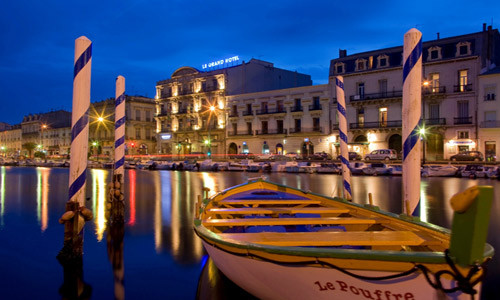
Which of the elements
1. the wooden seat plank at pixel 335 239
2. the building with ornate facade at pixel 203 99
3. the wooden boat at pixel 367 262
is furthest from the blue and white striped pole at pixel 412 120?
the building with ornate facade at pixel 203 99

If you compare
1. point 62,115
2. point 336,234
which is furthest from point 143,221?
point 62,115

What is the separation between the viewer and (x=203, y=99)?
55.2 metres

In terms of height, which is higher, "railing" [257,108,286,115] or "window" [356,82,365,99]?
"window" [356,82,365,99]

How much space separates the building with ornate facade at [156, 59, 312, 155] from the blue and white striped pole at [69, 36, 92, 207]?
45.4 meters

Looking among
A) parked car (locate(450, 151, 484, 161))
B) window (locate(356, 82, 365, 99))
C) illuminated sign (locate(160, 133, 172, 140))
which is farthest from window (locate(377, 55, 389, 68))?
illuminated sign (locate(160, 133, 172, 140))

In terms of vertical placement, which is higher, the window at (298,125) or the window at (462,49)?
the window at (462,49)

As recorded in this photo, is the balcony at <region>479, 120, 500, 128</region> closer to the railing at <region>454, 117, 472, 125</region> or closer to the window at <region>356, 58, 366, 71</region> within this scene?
the railing at <region>454, 117, 472, 125</region>

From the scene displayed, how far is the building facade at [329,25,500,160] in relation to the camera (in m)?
35.6

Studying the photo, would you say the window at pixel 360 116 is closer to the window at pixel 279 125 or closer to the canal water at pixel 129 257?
the window at pixel 279 125

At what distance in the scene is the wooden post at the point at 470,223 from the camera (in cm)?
209

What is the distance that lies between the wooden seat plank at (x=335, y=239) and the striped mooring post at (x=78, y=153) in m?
3.23

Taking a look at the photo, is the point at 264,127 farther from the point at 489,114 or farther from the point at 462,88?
the point at 489,114

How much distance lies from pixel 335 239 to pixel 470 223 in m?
1.49

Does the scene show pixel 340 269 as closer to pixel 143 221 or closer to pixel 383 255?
pixel 383 255
